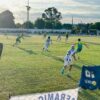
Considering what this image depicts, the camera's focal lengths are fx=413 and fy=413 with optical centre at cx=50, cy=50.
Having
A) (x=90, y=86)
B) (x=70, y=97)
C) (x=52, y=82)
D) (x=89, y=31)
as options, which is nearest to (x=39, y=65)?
(x=52, y=82)

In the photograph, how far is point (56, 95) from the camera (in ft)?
27.1

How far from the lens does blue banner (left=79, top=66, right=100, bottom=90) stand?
1609 centimetres

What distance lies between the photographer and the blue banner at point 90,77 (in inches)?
634

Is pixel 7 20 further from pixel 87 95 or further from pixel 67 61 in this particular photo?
pixel 87 95

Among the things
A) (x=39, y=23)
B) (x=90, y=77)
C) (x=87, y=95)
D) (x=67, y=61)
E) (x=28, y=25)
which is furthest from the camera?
(x=39, y=23)

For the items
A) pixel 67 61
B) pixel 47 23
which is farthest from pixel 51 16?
pixel 67 61

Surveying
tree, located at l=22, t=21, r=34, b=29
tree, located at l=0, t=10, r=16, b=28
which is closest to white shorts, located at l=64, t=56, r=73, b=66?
tree, located at l=22, t=21, r=34, b=29

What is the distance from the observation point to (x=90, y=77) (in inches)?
650

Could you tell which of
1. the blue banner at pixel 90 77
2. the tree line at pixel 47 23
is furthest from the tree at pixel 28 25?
the blue banner at pixel 90 77

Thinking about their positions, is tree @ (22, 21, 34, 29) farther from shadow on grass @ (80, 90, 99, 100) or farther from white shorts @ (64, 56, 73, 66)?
shadow on grass @ (80, 90, 99, 100)

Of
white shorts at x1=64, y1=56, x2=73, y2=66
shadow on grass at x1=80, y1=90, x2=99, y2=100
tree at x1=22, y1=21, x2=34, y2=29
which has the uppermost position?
white shorts at x1=64, y1=56, x2=73, y2=66

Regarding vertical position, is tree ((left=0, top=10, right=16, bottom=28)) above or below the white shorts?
below

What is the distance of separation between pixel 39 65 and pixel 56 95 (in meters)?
19.2

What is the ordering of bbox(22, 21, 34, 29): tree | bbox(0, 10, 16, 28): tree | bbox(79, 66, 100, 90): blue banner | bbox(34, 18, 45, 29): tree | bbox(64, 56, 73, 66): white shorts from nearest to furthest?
bbox(79, 66, 100, 90): blue banner, bbox(64, 56, 73, 66): white shorts, bbox(22, 21, 34, 29): tree, bbox(0, 10, 16, 28): tree, bbox(34, 18, 45, 29): tree
